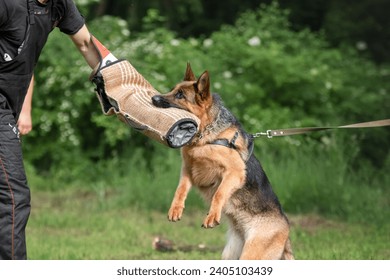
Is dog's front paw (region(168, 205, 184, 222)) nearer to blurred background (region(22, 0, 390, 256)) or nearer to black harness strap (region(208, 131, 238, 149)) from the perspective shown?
black harness strap (region(208, 131, 238, 149))

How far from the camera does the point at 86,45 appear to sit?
5.89 meters

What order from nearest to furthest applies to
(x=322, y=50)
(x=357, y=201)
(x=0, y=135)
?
(x=0, y=135)
(x=357, y=201)
(x=322, y=50)

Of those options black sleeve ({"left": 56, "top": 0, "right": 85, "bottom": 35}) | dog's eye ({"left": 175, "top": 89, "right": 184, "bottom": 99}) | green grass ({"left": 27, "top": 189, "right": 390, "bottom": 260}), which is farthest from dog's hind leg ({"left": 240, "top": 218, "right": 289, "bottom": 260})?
black sleeve ({"left": 56, "top": 0, "right": 85, "bottom": 35})

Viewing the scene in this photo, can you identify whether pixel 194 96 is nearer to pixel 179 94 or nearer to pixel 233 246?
pixel 179 94

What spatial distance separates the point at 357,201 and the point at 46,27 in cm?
557

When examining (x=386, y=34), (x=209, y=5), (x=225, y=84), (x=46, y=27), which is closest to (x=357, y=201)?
(x=225, y=84)

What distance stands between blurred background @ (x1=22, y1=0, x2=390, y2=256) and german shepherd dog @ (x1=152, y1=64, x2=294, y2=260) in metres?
3.85

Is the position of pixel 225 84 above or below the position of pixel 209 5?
above

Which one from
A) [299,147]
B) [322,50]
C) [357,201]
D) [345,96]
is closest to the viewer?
[357,201]

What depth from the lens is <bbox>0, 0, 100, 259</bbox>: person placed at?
506 centimetres

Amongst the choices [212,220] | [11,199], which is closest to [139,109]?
[212,220]

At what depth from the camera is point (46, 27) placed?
17.5ft

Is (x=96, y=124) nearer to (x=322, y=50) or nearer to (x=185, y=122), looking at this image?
(x=322, y=50)

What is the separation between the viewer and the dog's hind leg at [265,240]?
5.93 metres
